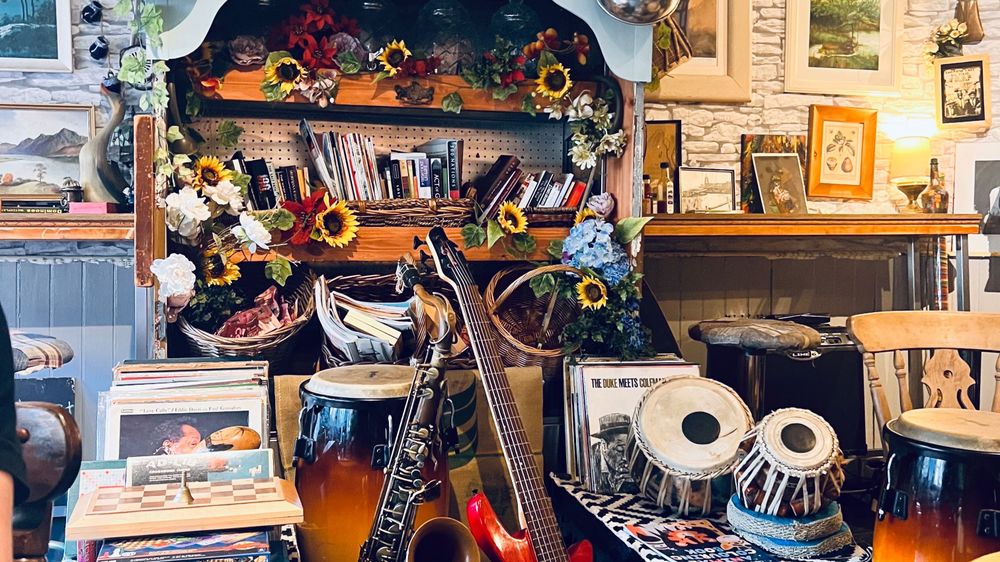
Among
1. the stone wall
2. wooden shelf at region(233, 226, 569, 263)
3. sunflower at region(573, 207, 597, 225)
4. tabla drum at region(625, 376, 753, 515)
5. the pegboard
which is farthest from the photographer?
the stone wall

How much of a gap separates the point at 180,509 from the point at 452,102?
1.47m

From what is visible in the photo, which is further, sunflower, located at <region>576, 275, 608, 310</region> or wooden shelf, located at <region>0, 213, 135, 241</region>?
sunflower, located at <region>576, 275, 608, 310</region>

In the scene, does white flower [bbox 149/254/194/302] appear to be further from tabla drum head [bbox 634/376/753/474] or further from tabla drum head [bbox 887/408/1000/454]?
tabla drum head [bbox 887/408/1000/454]

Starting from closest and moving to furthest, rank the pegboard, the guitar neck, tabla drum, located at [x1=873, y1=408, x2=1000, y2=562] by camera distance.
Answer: tabla drum, located at [x1=873, y1=408, x2=1000, y2=562] → the guitar neck → the pegboard

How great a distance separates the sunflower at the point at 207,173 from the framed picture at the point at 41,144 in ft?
2.77

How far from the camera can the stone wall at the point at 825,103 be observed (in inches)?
152

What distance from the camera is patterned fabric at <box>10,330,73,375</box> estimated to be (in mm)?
2871

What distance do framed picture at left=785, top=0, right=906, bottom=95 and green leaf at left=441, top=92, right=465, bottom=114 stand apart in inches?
79.4

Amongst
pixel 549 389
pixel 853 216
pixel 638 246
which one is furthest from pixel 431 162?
pixel 853 216

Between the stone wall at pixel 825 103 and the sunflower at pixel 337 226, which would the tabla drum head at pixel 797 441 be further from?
the stone wall at pixel 825 103

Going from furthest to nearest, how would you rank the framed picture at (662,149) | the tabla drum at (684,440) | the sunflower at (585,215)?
1. the framed picture at (662,149)
2. the sunflower at (585,215)
3. the tabla drum at (684,440)

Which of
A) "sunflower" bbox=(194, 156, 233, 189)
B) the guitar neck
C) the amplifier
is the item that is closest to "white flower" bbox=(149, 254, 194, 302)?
"sunflower" bbox=(194, 156, 233, 189)

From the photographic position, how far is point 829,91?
3.98 meters

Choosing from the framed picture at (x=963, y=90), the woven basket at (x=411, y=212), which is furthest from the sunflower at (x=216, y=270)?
the framed picture at (x=963, y=90)
